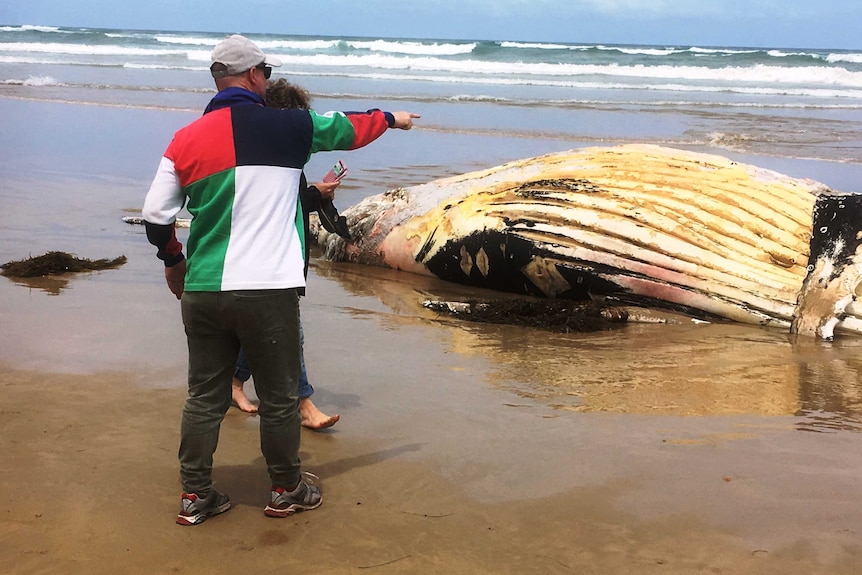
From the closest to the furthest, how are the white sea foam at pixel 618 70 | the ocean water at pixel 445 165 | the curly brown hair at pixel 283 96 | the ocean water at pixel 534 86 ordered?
the curly brown hair at pixel 283 96, the ocean water at pixel 445 165, the ocean water at pixel 534 86, the white sea foam at pixel 618 70

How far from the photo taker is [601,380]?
16.1 ft

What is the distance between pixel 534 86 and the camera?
1251 inches

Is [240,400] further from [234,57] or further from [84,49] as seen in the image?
[84,49]

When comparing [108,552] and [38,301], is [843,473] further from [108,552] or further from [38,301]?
[38,301]

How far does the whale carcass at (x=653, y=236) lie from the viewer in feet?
19.8

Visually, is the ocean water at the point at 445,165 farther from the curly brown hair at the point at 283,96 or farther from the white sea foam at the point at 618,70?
the curly brown hair at the point at 283,96

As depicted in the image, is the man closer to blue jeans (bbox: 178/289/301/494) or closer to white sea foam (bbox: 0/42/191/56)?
blue jeans (bbox: 178/289/301/494)

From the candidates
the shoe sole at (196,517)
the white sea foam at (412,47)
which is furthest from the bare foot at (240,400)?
the white sea foam at (412,47)

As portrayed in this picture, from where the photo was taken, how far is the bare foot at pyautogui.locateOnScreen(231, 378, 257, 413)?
14.7 ft

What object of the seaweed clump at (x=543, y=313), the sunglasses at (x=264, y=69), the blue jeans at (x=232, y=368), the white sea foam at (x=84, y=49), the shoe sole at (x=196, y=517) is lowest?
the shoe sole at (x=196, y=517)

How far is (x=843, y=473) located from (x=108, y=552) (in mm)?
2880

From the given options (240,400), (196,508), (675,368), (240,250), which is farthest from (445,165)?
(196,508)

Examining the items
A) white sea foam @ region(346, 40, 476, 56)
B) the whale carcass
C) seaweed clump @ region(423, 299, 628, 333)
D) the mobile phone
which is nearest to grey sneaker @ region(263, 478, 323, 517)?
the mobile phone

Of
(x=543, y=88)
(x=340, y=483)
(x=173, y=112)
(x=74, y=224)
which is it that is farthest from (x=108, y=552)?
(x=543, y=88)
